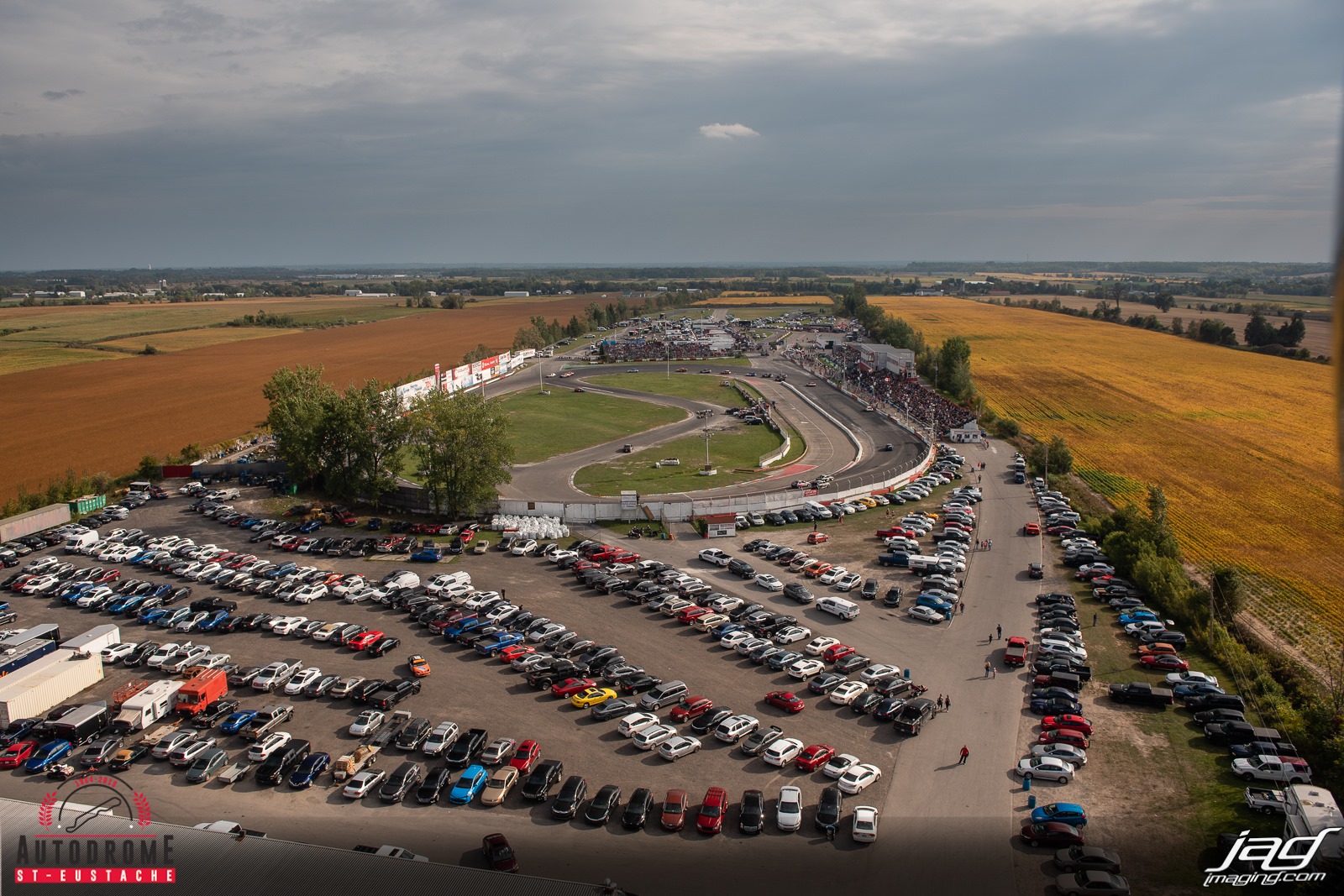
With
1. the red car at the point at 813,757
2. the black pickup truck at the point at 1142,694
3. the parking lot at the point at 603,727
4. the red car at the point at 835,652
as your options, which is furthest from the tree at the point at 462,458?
the black pickup truck at the point at 1142,694

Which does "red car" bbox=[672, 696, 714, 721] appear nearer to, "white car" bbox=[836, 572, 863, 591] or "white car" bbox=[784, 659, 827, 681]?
"white car" bbox=[784, 659, 827, 681]

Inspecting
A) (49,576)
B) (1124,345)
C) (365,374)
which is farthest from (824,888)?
(1124,345)

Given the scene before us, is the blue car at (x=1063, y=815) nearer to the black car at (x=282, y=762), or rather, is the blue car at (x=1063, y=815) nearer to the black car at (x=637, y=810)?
the black car at (x=637, y=810)

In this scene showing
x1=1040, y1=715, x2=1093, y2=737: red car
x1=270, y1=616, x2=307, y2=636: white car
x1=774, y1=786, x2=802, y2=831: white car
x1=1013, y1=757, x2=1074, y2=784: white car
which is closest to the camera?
x1=774, y1=786, x2=802, y2=831: white car

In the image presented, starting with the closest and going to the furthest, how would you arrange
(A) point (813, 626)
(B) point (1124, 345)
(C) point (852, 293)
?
(A) point (813, 626) < (B) point (1124, 345) < (C) point (852, 293)

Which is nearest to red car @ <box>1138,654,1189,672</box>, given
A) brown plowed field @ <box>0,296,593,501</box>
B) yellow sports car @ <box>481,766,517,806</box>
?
yellow sports car @ <box>481,766,517,806</box>

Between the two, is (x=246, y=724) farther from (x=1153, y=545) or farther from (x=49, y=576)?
(x=1153, y=545)
